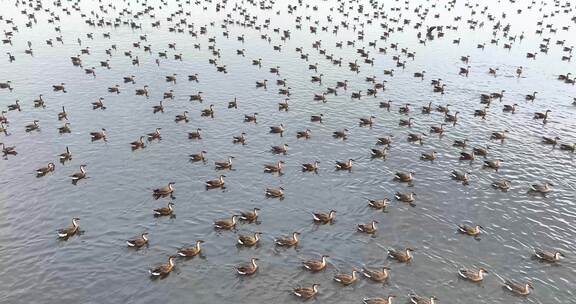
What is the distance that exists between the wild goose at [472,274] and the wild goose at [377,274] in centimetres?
470

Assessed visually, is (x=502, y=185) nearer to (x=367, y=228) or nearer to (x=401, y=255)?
(x=367, y=228)

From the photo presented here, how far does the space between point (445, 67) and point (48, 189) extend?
202 ft

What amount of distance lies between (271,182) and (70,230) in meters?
16.2

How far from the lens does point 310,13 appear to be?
372 feet

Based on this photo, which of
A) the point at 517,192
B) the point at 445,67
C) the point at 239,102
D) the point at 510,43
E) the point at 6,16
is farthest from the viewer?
the point at 6,16

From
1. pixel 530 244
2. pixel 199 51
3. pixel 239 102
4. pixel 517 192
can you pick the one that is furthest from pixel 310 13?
pixel 530 244

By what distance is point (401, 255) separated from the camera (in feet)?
104

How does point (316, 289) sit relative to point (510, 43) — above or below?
below

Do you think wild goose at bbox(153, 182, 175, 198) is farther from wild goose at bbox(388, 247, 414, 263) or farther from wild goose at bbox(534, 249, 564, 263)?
wild goose at bbox(534, 249, 564, 263)

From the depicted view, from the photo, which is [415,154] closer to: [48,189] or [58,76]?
[48,189]

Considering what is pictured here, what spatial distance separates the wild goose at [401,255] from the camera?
104ft

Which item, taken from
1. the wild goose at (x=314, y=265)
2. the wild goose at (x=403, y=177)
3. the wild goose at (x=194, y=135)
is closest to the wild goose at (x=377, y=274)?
the wild goose at (x=314, y=265)

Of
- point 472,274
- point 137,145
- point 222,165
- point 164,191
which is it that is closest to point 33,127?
point 137,145

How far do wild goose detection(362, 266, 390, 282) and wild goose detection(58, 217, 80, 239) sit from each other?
19.8 meters
